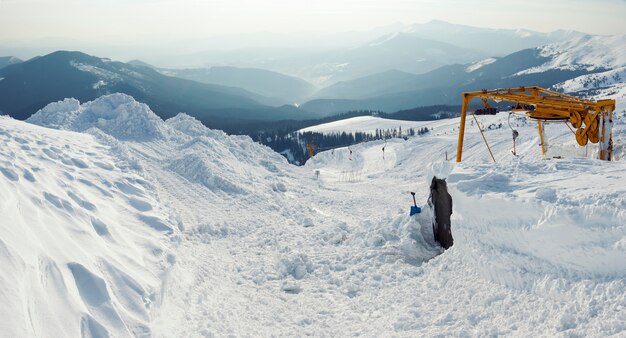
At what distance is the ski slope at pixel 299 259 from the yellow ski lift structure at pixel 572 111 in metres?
5.81

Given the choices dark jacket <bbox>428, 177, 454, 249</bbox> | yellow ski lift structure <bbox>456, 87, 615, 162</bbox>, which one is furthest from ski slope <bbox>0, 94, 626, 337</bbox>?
yellow ski lift structure <bbox>456, 87, 615, 162</bbox>

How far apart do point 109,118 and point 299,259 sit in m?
22.5

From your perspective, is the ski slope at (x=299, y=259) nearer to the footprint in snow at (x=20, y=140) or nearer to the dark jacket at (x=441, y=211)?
the footprint in snow at (x=20, y=140)

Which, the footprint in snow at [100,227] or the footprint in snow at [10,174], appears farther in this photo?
the footprint in snow at [100,227]

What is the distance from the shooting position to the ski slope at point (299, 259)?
7535 millimetres

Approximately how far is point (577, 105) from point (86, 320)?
18.9m

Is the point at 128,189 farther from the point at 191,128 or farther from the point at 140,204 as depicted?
the point at 191,128

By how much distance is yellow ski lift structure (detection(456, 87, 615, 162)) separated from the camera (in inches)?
696

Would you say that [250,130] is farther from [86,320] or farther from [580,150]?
[86,320]

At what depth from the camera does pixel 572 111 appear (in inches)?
719

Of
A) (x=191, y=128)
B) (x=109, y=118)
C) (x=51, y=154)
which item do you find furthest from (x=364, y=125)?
(x=51, y=154)

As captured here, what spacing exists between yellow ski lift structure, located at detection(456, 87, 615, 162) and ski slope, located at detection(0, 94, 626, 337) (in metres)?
5.81

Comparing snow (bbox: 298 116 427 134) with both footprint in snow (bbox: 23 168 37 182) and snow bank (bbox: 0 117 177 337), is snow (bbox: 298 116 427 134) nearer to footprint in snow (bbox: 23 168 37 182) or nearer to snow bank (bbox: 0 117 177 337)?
snow bank (bbox: 0 117 177 337)

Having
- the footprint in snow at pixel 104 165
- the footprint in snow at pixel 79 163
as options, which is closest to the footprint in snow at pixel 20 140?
the footprint in snow at pixel 79 163
